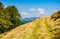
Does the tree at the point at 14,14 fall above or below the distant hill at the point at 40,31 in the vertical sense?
above

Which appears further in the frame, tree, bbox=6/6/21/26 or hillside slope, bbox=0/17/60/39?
tree, bbox=6/6/21/26

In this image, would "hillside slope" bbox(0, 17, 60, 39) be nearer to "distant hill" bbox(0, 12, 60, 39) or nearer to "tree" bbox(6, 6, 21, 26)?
"distant hill" bbox(0, 12, 60, 39)

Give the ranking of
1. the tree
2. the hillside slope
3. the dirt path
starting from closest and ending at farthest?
the hillside slope
the dirt path
the tree

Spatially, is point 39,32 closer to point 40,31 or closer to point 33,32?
point 40,31

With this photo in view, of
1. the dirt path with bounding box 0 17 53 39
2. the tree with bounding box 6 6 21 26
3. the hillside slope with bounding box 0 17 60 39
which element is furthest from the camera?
the tree with bounding box 6 6 21 26

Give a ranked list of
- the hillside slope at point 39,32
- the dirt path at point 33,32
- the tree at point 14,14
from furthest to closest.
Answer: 1. the tree at point 14,14
2. the dirt path at point 33,32
3. the hillside slope at point 39,32

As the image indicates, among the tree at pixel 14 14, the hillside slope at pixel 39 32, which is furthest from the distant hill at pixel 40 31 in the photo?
the tree at pixel 14 14

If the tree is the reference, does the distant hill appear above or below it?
below

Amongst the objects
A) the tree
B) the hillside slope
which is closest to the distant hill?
the hillside slope

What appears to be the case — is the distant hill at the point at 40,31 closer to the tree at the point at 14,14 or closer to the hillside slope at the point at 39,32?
the hillside slope at the point at 39,32

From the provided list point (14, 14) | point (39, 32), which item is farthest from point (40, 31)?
point (14, 14)

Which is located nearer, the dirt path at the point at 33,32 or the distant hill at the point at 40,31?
the distant hill at the point at 40,31

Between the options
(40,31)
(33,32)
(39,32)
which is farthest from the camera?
(33,32)

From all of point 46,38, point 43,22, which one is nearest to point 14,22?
point 43,22
